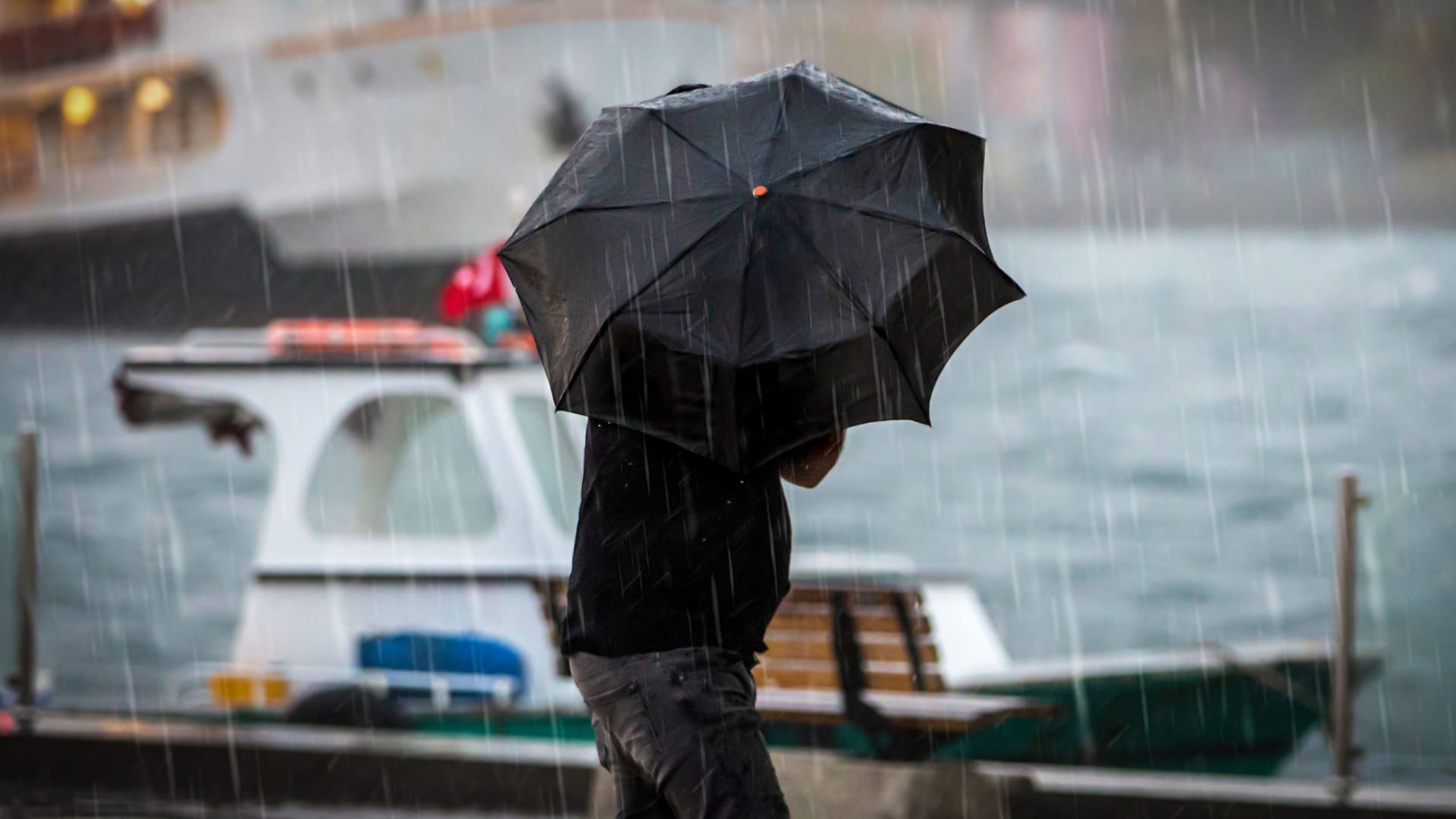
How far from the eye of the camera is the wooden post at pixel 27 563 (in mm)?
5641

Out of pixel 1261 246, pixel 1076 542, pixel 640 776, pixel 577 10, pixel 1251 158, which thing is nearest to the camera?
pixel 640 776

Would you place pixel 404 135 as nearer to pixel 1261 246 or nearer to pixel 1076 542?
pixel 1076 542

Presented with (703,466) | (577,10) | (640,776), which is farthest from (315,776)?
(577,10)

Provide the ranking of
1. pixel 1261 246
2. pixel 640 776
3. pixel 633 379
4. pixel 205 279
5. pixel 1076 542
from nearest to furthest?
pixel 633 379 < pixel 640 776 < pixel 1076 542 < pixel 205 279 < pixel 1261 246

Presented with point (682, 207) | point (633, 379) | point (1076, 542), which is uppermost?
point (682, 207)

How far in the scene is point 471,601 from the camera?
267 inches

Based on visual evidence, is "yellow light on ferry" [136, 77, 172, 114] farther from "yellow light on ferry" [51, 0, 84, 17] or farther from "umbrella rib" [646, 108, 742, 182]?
"umbrella rib" [646, 108, 742, 182]

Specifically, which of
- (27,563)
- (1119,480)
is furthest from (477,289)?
(1119,480)

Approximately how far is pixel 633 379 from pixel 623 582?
36cm

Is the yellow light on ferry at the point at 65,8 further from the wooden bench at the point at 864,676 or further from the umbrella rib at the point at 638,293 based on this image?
the umbrella rib at the point at 638,293

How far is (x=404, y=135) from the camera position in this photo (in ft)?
118

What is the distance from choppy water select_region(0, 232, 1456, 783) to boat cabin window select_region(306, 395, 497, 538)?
14.1ft

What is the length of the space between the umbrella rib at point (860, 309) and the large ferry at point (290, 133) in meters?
23.5

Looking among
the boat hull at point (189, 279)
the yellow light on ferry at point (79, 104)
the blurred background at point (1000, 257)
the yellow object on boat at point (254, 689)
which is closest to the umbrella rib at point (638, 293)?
the yellow object on boat at point (254, 689)
